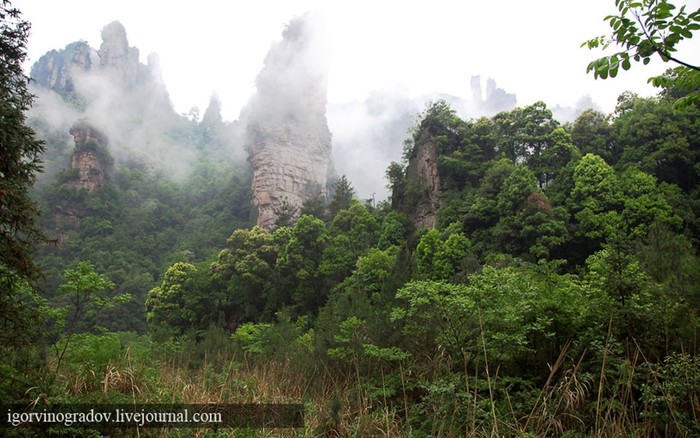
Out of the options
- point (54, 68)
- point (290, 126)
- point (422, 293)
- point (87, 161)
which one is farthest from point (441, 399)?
point (54, 68)

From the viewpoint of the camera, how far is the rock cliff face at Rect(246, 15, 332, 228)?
177ft

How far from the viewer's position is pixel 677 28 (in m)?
1.92

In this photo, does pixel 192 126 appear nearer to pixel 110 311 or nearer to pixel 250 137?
pixel 250 137

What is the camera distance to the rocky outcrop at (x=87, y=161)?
52.4m

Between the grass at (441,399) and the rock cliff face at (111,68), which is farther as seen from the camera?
the rock cliff face at (111,68)

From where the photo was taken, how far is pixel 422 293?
642cm

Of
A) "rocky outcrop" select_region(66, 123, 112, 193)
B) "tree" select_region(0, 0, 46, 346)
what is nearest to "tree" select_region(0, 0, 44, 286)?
"tree" select_region(0, 0, 46, 346)

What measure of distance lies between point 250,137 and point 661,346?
196 feet

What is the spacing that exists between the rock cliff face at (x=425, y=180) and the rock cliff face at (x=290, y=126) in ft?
78.3

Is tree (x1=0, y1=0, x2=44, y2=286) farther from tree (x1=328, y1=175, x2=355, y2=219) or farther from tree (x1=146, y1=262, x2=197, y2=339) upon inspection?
tree (x1=328, y1=175, x2=355, y2=219)

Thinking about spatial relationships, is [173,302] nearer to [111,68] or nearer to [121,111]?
[121,111]

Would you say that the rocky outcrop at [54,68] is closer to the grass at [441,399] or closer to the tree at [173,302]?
the tree at [173,302]

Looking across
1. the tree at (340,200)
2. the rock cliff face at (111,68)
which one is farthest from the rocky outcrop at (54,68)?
the tree at (340,200)

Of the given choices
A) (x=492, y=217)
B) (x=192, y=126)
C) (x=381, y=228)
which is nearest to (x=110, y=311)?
(x=381, y=228)
